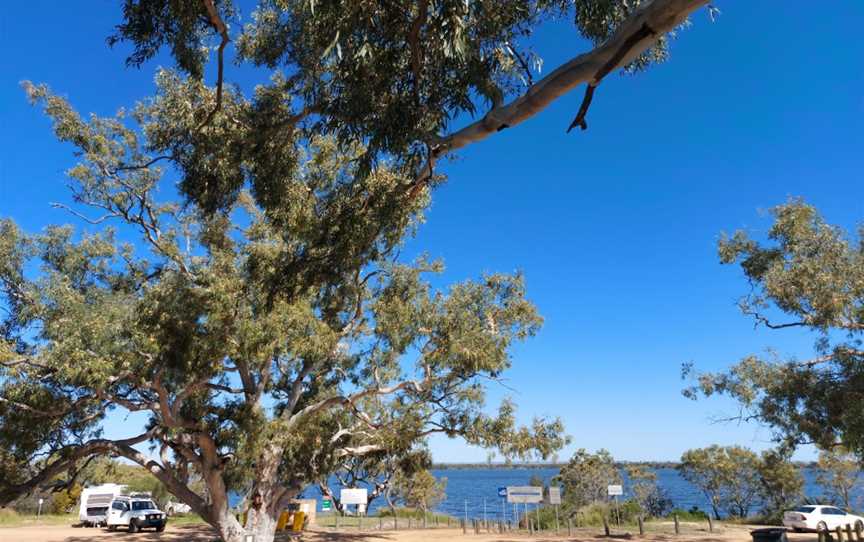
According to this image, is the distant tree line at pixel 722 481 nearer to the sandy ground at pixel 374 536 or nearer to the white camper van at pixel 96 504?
the sandy ground at pixel 374 536

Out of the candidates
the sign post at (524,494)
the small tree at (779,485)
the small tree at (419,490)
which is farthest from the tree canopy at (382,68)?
the small tree at (779,485)

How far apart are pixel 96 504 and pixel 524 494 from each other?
2306cm

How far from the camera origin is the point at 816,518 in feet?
75.3

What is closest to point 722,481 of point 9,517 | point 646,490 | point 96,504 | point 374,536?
point 646,490

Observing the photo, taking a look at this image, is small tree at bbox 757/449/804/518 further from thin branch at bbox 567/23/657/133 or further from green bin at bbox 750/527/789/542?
thin branch at bbox 567/23/657/133

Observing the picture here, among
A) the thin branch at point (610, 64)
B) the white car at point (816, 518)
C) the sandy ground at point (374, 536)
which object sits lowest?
the sandy ground at point (374, 536)

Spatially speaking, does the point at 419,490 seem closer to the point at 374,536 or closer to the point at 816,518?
the point at 374,536

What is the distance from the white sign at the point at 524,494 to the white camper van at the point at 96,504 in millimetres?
21070

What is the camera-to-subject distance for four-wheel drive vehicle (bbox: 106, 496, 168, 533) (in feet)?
91.1

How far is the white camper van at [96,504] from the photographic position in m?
30.9

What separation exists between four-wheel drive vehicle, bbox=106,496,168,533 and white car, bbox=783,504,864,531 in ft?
90.9

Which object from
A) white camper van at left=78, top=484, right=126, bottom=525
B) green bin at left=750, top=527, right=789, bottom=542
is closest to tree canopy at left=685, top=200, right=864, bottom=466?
green bin at left=750, top=527, right=789, bottom=542

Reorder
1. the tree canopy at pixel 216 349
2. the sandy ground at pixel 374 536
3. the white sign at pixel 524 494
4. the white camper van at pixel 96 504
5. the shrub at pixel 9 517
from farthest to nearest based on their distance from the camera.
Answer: the shrub at pixel 9 517, the white camper van at pixel 96 504, the white sign at pixel 524 494, the sandy ground at pixel 374 536, the tree canopy at pixel 216 349

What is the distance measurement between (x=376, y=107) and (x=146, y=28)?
275 cm
